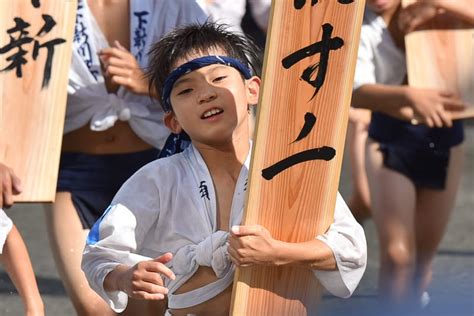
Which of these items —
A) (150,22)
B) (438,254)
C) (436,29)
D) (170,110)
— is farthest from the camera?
(438,254)

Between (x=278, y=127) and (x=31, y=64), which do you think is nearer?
(x=278, y=127)

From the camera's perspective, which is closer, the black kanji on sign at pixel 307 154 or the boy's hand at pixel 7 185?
the black kanji on sign at pixel 307 154

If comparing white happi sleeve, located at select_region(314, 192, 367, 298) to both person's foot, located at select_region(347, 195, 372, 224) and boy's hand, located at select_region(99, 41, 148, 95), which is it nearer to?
boy's hand, located at select_region(99, 41, 148, 95)

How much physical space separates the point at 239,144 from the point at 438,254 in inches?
158

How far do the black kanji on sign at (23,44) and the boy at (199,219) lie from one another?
37.1 inches

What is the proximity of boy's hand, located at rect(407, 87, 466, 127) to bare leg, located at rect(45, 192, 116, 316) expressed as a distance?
1.40 m

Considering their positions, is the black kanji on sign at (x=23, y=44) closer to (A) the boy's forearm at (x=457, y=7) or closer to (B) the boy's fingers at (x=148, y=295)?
(B) the boy's fingers at (x=148, y=295)

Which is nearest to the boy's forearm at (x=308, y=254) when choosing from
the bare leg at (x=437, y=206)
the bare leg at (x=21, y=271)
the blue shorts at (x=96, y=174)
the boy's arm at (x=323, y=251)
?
the boy's arm at (x=323, y=251)

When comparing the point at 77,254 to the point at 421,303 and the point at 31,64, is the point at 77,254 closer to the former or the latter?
the point at 31,64

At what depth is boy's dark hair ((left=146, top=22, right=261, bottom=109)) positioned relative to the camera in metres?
4.10

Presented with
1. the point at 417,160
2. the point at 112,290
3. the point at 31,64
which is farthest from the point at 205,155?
the point at 417,160

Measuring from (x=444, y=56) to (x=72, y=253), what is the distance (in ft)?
5.51

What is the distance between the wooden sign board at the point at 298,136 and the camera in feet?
12.5

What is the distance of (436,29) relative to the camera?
5.96 m
